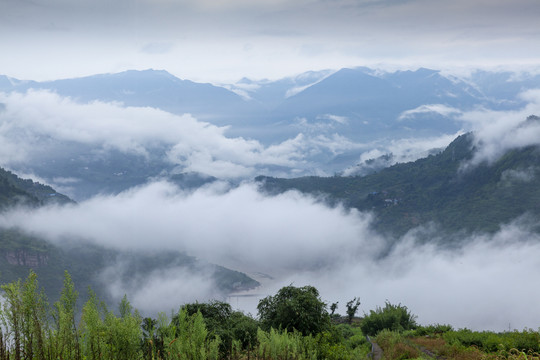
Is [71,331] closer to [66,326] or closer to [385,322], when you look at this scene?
[66,326]

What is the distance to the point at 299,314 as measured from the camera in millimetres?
37469

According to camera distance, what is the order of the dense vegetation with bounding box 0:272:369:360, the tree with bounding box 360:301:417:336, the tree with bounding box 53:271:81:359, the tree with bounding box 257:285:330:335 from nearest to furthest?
the dense vegetation with bounding box 0:272:369:360 → the tree with bounding box 53:271:81:359 → the tree with bounding box 257:285:330:335 → the tree with bounding box 360:301:417:336

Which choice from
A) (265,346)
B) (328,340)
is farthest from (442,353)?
(265,346)

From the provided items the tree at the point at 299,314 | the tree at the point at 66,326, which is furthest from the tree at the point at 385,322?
the tree at the point at 66,326

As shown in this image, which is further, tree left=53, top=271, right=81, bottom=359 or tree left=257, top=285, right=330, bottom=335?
tree left=257, top=285, right=330, bottom=335

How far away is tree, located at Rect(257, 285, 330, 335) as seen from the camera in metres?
37.1

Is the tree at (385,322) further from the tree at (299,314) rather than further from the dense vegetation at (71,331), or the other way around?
the dense vegetation at (71,331)

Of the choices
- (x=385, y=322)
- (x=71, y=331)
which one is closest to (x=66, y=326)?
(x=71, y=331)

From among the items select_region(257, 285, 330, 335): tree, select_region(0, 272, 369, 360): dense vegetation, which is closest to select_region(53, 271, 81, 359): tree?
select_region(0, 272, 369, 360): dense vegetation

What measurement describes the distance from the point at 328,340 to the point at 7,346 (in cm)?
2006

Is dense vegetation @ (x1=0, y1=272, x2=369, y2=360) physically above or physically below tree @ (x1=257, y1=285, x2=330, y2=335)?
above

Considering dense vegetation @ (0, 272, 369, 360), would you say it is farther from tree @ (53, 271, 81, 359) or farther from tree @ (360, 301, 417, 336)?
tree @ (360, 301, 417, 336)

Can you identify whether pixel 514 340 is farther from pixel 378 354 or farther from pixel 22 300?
pixel 22 300

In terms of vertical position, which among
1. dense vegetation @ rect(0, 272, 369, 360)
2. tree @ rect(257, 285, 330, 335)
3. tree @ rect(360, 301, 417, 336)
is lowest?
tree @ rect(360, 301, 417, 336)
